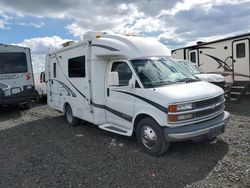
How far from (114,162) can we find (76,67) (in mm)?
3891

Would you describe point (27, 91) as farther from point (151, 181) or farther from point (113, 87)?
point (151, 181)

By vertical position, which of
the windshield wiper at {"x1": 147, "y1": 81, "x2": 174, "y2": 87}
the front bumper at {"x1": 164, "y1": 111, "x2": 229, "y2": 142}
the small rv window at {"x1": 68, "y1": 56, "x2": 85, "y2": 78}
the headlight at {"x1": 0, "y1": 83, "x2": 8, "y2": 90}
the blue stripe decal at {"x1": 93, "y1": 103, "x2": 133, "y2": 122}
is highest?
the small rv window at {"x1": 68, "y1": 56, "x2": 85, "y2": 78}

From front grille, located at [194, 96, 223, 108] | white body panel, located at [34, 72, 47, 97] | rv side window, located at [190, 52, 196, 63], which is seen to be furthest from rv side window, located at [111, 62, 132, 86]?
rv side window, located at [190, 52, 196, 63]

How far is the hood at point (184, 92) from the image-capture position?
18.2ft

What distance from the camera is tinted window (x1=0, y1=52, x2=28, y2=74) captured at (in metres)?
12.2

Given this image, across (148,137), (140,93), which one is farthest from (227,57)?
(148,137)

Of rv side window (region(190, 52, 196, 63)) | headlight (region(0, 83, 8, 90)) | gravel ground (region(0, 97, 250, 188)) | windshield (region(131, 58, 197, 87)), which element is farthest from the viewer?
rv side window (region(190, 52, 196, 63))

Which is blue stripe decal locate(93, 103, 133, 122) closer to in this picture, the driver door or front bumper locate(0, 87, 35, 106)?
the driver door

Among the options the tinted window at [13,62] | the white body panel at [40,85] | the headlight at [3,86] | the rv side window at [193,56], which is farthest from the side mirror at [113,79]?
the rv side window at [193,56]

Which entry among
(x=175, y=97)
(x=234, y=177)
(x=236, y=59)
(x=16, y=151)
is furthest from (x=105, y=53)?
(x=236, y=59)

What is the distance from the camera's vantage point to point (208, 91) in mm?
5984

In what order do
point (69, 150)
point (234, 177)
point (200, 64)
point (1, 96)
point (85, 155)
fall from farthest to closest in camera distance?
point (200, 64), point (1, 96), point (69, 150), point (85, 155), point (234, 177)

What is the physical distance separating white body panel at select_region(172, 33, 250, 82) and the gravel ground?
5420mm

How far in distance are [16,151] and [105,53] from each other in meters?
3.29
